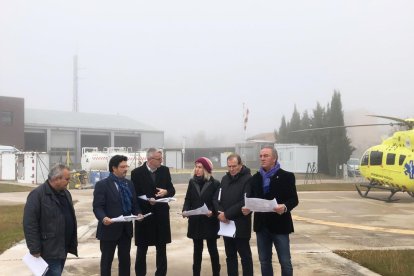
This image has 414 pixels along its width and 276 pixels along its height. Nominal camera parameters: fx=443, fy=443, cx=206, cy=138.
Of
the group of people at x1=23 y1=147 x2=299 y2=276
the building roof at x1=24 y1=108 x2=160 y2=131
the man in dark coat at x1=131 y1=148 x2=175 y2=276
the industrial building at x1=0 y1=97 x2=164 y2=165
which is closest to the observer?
the group of people at x1=23 y1=147 x2=299 y2=276

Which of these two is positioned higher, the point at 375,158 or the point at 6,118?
the point at 6,118

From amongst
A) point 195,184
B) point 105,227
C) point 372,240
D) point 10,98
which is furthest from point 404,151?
point 10,98

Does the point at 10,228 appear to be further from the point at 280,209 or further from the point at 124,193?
the point at 280,209

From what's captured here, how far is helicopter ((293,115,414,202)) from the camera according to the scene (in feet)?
58.6

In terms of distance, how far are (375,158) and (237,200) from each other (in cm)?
1560

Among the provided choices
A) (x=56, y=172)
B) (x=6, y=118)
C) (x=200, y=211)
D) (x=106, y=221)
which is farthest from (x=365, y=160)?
(x=6, y=118)

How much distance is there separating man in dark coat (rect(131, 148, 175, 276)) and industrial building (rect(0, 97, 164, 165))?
49642mm

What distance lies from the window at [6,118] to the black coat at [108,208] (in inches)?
2181

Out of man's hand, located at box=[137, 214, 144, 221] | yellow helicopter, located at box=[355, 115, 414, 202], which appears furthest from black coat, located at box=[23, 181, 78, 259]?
yellow helicopter, located at box=[355, 115, 414, 202]

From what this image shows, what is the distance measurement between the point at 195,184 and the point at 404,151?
47.1 feet

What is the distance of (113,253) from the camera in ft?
19.5

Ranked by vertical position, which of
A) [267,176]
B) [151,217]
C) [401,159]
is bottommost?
[151,217]

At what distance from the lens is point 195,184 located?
21.5 feet

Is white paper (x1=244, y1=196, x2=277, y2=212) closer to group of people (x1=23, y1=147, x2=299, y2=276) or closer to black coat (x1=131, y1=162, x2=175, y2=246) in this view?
group of people (x1=23, y1=147, x2=299, y2=276)
